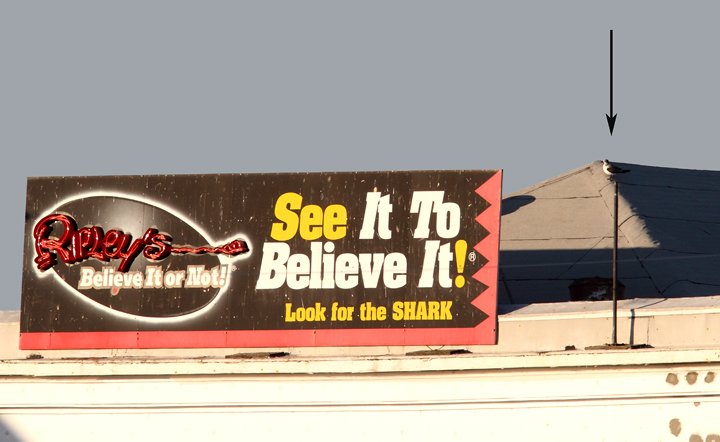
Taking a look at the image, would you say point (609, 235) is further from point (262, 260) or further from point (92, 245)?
point (92, 245)

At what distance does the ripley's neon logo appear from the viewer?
25328 millimetres

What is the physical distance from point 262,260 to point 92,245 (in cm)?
429

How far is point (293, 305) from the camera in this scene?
79.7ft

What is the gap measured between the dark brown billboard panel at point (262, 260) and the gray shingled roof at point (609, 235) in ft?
22.9

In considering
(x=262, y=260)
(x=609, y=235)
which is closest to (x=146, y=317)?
(x=262, y=260)

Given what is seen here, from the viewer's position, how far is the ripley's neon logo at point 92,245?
25328mm

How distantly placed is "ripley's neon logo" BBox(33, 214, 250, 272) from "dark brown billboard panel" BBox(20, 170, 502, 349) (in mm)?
24

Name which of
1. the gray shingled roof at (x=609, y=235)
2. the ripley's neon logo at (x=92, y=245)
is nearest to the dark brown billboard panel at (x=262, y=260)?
the ripley's neon logo at (x=92, y=245)

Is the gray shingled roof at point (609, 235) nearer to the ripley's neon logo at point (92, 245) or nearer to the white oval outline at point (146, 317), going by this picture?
the white oval outline at point (146, 317)

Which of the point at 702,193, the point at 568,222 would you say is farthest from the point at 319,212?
the point at 702,193

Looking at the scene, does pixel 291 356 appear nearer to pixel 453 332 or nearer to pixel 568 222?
pixel 453 332

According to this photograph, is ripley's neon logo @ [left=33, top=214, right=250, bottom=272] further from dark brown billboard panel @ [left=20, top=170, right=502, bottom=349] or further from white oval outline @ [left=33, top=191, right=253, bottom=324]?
white oval outline @ [left=33, top=191, right=253, bottom=324]

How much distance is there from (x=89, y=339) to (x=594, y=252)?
48.5 feet

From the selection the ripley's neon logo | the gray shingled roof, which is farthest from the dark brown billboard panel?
the gray shingled roof
